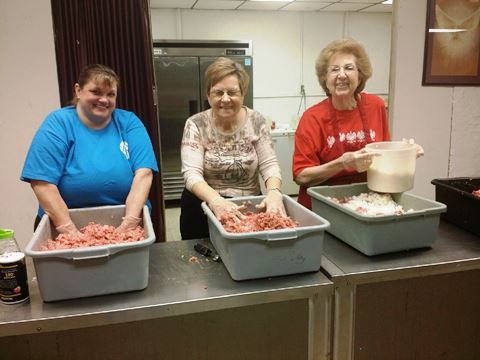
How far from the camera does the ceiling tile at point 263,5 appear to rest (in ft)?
16.3

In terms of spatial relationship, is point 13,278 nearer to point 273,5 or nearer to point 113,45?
point 113,45

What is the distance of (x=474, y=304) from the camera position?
186 centimetres

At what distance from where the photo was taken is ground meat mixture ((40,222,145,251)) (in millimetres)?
1196

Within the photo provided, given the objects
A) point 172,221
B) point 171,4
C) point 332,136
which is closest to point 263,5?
point 171,4

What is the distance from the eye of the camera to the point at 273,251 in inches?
47.9

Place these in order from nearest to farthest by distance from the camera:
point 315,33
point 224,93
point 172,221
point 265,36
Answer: point 224,93 → point 172,221 → point 265,36 → point 315,33

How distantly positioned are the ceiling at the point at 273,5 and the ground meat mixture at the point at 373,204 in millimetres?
3934

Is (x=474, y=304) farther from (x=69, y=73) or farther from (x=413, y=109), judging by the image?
(x=69, y=73)

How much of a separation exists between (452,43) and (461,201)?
154 cm

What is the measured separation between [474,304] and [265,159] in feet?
3.80

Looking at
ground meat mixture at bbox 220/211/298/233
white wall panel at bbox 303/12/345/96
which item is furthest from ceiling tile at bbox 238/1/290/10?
ground meat mixture at bbox 220/211/298/233

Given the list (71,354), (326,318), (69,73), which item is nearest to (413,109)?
(326,318)

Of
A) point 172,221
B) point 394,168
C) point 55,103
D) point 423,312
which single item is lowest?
point 172,221

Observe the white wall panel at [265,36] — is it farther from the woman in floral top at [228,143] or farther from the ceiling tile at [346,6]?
the woman in floral top at [228,143]
